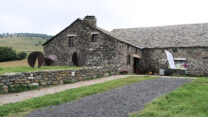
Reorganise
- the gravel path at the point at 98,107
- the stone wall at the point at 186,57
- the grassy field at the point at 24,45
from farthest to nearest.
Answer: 1. the grassy field at the point at 24,45
2. the stone wall at the point at 186,57
3. the gravel path at the point at 98,107

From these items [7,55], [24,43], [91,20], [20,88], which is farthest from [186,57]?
[24,43]

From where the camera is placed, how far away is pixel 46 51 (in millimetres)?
Answer: 24812

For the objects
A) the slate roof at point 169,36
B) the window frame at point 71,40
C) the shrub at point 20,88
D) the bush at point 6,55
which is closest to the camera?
the shrub at point 20,88

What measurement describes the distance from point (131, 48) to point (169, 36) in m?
6.62

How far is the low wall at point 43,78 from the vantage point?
8.98 m

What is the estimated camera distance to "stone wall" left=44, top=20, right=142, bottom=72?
21094 millimetres

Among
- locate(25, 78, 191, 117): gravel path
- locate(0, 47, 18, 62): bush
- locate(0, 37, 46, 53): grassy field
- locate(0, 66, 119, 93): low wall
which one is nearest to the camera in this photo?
locate(25, 78, 191, 117): gravel path

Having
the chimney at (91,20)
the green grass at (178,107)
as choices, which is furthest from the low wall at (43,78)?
the chimney at (91,20)

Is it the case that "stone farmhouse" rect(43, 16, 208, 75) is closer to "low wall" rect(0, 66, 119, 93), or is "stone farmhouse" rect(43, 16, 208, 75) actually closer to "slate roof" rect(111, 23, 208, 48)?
"slate roof" rect(111, 23, 208, 48)

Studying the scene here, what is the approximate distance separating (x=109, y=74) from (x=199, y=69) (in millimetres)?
11806

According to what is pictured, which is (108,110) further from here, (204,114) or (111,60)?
(111,60)

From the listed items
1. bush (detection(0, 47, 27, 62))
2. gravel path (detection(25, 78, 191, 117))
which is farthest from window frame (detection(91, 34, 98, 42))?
bush (detection(0, 47, 27, 62))

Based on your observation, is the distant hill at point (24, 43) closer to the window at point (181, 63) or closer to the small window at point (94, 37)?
the small window at point (94, 37)

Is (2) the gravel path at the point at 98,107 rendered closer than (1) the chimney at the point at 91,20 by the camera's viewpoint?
Yes
